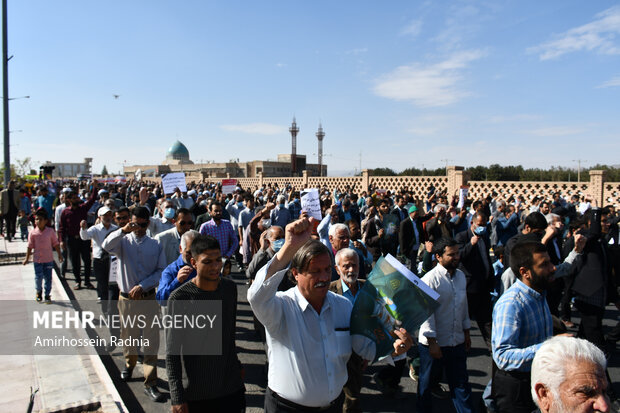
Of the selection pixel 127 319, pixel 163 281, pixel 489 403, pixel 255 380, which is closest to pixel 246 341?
pixel 255 380

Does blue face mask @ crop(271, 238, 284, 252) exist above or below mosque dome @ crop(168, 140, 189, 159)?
below

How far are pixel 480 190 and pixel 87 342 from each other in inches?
748

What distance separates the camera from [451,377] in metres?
3.63

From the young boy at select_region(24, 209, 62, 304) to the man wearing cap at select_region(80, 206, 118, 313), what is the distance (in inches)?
39.2

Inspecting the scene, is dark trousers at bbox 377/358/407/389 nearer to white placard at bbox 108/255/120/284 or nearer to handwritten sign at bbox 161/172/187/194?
white placard at bbox 108/255/120/284

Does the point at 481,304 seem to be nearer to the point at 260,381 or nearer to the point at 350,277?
the point at 350,277

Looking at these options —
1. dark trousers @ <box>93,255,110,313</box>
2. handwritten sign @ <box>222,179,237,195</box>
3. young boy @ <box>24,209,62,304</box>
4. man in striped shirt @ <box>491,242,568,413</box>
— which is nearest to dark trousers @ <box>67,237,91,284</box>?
young boy @ <box>24,209,62,304</box>

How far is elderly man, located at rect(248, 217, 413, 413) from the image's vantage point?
2248mm

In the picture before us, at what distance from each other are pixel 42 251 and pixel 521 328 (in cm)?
787

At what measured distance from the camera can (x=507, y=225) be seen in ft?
27.7

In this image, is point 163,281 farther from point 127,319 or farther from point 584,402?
point 584,402

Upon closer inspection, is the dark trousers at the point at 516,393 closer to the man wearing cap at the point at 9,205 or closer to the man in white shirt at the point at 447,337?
the man in white shirt at the point at 447,337

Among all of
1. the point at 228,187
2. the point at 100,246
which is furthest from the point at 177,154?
the point at 100,246

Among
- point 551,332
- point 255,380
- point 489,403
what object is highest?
point 551,332
